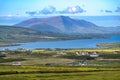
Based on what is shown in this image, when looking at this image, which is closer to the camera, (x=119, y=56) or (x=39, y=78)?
(x=39, y=78)

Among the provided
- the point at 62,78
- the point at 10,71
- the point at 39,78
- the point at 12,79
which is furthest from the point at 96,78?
the point at 10,71

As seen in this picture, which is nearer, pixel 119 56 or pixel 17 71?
pixel 17 71

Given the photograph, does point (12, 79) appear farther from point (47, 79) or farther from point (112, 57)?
point (112, 57)

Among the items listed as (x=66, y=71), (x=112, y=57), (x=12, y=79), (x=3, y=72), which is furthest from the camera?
(x=112, y=57)

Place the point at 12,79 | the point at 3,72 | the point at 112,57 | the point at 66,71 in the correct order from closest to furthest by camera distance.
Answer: the point at 12,79, the point at 3,72, the point at 66,71, the point at 112,57

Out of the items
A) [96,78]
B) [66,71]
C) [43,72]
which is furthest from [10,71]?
[96,78]

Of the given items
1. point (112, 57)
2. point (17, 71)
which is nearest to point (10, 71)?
point (17, 71)

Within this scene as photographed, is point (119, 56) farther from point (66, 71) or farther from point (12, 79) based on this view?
point (12, 79)

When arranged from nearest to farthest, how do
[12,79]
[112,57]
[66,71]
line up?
[12,79], [66,71], [112,57]
